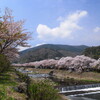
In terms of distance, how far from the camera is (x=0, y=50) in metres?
19.2

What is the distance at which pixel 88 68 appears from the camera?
49.6 m

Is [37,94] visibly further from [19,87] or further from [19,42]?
[19,42]

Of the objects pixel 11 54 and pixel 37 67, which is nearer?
pixel 11 54

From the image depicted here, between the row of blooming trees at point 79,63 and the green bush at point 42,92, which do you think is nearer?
the green bush at point 42,92

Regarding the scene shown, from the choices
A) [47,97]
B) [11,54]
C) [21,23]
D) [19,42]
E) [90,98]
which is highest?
[21,23]

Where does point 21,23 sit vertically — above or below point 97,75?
above

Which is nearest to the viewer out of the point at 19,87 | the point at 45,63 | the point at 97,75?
the point at 19,87

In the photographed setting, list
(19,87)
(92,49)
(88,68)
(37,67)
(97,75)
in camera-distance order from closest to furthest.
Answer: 1. (19,87)
2. (97,75)
3. (88,68)
4. (37,67)
5. (92,49)

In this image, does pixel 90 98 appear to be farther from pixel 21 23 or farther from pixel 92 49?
pixel 92 49

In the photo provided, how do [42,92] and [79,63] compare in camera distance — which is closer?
[42,92]

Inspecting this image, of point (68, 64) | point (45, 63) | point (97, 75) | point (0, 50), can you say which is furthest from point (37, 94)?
point (45, 63)

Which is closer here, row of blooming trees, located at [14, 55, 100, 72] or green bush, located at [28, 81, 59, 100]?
green bush, located at [28, 81, 59, 100]

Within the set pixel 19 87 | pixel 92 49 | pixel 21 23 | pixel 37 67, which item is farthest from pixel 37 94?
pixel 92 49

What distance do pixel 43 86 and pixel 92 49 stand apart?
105 meters
